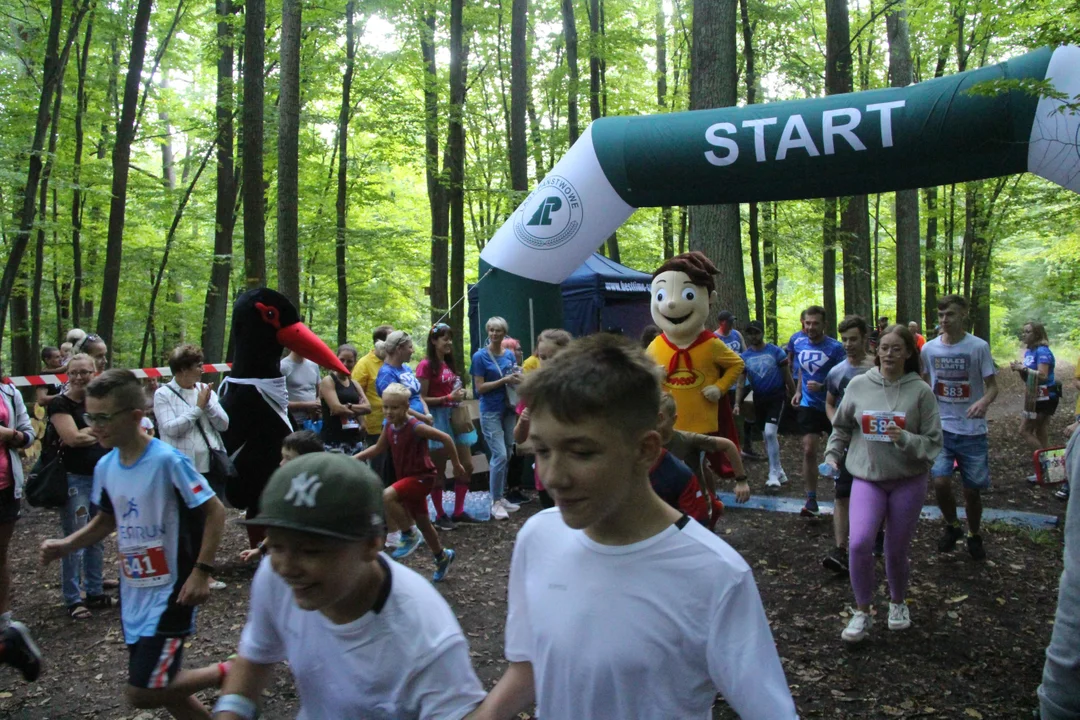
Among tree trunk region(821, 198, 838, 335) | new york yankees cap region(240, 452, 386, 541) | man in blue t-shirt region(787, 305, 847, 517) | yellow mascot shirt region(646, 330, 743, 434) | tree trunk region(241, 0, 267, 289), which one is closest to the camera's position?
new york yankees cap region(240, 452, 386, 541)

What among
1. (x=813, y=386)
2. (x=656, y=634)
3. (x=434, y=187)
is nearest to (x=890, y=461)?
(x=813, y=386)

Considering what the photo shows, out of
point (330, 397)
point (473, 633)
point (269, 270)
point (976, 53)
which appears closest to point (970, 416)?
point (473, 633)

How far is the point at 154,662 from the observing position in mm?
3381

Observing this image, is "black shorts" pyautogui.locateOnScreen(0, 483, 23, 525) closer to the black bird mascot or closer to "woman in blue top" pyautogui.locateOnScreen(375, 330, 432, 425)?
the black bird mascot

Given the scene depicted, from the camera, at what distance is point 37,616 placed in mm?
5934

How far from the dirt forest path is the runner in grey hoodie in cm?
32

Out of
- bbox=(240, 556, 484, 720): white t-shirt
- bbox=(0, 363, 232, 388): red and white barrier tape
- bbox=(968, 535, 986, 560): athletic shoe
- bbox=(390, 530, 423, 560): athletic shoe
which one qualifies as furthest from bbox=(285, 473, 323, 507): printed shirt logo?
bbox=(968, 535, 986, 560): athletic shoe

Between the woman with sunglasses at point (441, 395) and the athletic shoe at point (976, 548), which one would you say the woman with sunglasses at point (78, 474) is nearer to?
the woman with sunglasses at point (441, 395)

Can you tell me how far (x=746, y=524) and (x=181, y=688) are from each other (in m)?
5.59

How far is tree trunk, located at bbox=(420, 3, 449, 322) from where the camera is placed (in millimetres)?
19609

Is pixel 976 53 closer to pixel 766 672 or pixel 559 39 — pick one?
pixel 559 39

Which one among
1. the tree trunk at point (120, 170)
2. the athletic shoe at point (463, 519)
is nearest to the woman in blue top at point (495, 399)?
the athletic shoe at point (463, 519)

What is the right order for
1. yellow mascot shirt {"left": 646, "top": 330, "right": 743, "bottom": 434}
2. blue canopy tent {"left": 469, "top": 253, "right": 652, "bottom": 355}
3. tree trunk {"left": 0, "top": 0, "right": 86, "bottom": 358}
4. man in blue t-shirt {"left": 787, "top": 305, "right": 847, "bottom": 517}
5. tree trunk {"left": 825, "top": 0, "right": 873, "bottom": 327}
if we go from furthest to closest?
tree trunk {"left": 825, "top": 0, "right": 873, "bottom": 327} < blue canopy tent {"left": 469, "top": 253, "right": 652, "bottom": 355} < tree trunk {"left": 0, "top": 0, "right": 86, "bottom": 358} < man in blue t-shirt {"left": 787, "top": 305, "right": 847, "bottom": 517} < yellow mascot shirt {"left": 646, "top": 330, "right": 743, "bottom": 434}

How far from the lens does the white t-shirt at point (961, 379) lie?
21.8ft
